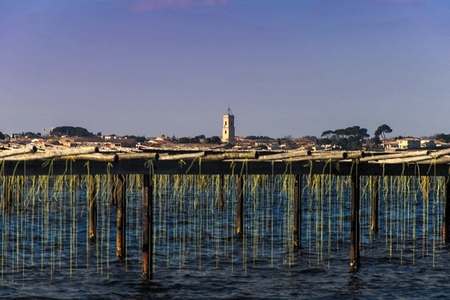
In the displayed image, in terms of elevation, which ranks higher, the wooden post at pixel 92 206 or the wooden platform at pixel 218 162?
the wooden platform at pixel 218 162

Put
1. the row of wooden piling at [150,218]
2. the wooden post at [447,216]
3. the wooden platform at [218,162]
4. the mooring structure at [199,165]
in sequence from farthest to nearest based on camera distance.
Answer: the wooden post at [447,216]
the row of wooden piling at [150,218]
the mooring structure at [199,165]
the wooden platform at [218,162]

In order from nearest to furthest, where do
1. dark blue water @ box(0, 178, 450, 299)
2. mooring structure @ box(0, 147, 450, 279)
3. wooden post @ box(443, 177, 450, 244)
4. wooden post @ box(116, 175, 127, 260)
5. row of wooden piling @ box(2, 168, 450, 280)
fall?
mooring structure @ box(0, 147, 450, 279) < row of wooden piling @ box(2, 168, 450, 280) < dark blue water @ box(0, 178, 450, 299) < wooden post @ box(116, 175, 127, 260) < wooden post @ box(443, 177, 450, 244)

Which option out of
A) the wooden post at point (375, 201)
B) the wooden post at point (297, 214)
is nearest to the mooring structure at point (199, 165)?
the wooden post at point (297, 214)

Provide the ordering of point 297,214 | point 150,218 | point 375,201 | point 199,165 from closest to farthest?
point 150,218
point 199,165
point 297,214
point 375,201

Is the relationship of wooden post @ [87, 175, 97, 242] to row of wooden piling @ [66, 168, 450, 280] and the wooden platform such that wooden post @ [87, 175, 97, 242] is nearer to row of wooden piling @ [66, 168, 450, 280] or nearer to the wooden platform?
row of wooden piling @ [66, 168, 450, 280]

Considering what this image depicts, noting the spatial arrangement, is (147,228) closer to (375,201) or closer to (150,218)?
(150,218)

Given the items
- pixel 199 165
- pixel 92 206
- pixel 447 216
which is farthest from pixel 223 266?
pixel 447 216

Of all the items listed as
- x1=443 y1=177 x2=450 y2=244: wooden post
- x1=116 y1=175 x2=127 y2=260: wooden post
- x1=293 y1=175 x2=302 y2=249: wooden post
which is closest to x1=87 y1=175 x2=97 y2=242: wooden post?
x1=116 y1=175 x2=127 y2=260: wooden post

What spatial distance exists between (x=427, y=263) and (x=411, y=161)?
5.75 m

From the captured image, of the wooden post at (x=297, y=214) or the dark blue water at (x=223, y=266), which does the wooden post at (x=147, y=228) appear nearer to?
the dark blue water at (x=223, y=266)

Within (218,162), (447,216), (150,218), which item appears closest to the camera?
(150,218)

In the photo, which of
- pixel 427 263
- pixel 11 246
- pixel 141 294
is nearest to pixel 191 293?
pixel 141 294

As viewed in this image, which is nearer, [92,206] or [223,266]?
[223,266]

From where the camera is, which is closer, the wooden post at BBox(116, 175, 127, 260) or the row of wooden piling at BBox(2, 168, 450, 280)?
the row of wooden piling at BBox(2, 168, 450, 280)
